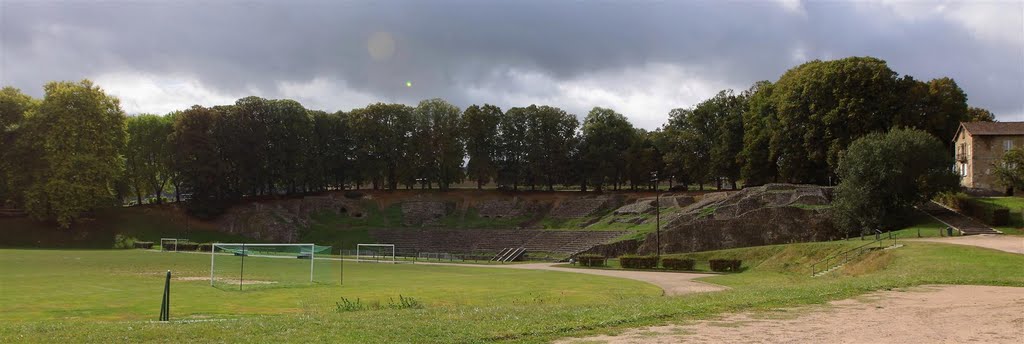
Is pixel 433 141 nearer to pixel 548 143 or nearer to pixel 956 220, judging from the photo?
pixel 548 143

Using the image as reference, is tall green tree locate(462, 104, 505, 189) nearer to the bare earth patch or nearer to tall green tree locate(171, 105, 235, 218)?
tall green tree locate(171, 105, 235, 218)

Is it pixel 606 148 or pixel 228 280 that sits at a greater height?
pixel 606 148

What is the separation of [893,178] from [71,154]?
236 feet

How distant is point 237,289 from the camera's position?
27.1 meters

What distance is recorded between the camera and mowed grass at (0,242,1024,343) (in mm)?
11703

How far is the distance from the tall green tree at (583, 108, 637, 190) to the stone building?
109 feet

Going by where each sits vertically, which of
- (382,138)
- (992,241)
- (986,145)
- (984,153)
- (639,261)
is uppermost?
(382,138)

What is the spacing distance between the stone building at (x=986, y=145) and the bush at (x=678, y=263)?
3085 centimetres

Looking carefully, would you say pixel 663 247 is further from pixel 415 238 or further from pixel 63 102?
pixel 63 102

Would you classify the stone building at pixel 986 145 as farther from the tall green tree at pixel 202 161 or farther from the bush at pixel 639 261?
the tall green tree at pixel 202 161

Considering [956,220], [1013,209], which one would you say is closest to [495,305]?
[956,220]

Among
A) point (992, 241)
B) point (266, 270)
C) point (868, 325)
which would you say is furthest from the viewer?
point (266, 270)

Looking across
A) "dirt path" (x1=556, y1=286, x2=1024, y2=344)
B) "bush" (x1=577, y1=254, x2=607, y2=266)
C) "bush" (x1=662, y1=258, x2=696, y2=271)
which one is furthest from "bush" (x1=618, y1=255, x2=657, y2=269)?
"dirt path" (x1=556, y1=286, x2=1024, y2=344)

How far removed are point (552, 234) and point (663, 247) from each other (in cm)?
1274
